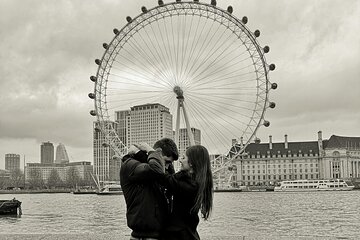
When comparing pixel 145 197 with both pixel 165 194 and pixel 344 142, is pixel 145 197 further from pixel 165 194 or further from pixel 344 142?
pixel 344 142

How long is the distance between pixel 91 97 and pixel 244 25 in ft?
42.6

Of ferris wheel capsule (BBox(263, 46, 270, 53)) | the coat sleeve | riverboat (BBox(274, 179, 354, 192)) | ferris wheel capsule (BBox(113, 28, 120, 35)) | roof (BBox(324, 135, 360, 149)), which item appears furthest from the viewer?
roof (BBox(324, 135, 360, 149))

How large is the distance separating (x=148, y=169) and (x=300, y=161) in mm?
166384

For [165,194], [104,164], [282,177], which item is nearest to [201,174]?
[165,194]

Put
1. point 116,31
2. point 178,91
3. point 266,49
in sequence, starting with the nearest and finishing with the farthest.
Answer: point 266,49 → point 116,31 → point 178,91

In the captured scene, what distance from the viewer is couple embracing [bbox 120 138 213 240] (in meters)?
5.36

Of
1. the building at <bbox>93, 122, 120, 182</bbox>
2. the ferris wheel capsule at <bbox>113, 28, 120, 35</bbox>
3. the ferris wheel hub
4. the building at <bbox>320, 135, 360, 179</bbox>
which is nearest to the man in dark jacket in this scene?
the ferris wheel hub

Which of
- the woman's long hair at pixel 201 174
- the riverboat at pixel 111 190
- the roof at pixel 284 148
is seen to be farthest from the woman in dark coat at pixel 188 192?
the roof at pixel 284 148

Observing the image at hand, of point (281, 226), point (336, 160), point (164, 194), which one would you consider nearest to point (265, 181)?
point (336, 160)

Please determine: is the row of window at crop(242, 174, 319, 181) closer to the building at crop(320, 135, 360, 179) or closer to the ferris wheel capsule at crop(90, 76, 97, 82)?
the building at crop(320, 135, 360, 179)

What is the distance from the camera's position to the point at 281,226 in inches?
1217

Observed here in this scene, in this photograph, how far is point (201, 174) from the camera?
17.7ft

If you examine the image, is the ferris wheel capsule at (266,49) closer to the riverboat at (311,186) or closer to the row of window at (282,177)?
the riverboat at (311,186)

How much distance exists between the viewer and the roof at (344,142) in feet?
530
